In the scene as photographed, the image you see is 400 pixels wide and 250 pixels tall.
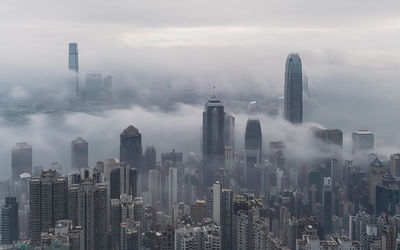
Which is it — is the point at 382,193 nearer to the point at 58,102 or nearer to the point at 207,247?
the point at 207,247

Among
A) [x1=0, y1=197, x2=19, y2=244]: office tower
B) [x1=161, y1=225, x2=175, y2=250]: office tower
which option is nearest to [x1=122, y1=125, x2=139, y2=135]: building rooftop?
[x1=0, y1=197, x2=19, y2=244]: office tower

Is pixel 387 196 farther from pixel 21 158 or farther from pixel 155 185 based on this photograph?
pixel 21 158

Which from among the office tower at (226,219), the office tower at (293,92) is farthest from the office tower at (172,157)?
the office tower at (293,92)

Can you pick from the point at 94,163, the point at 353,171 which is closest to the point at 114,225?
the point at 94,163

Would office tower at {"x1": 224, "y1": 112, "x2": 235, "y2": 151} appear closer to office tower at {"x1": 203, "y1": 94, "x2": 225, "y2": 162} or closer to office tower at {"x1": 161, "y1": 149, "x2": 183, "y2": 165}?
office tower at {"x1": 203, "y1": 94, "x2": 225, "y2": 162}

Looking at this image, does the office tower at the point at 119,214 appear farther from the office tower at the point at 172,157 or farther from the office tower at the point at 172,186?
the office tower at the point at 172,157

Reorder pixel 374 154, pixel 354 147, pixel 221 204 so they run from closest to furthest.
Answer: pixel 221 204 → pixel 374 154 → pixel 354 147

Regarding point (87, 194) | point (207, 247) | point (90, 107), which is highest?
point (90, 107)
